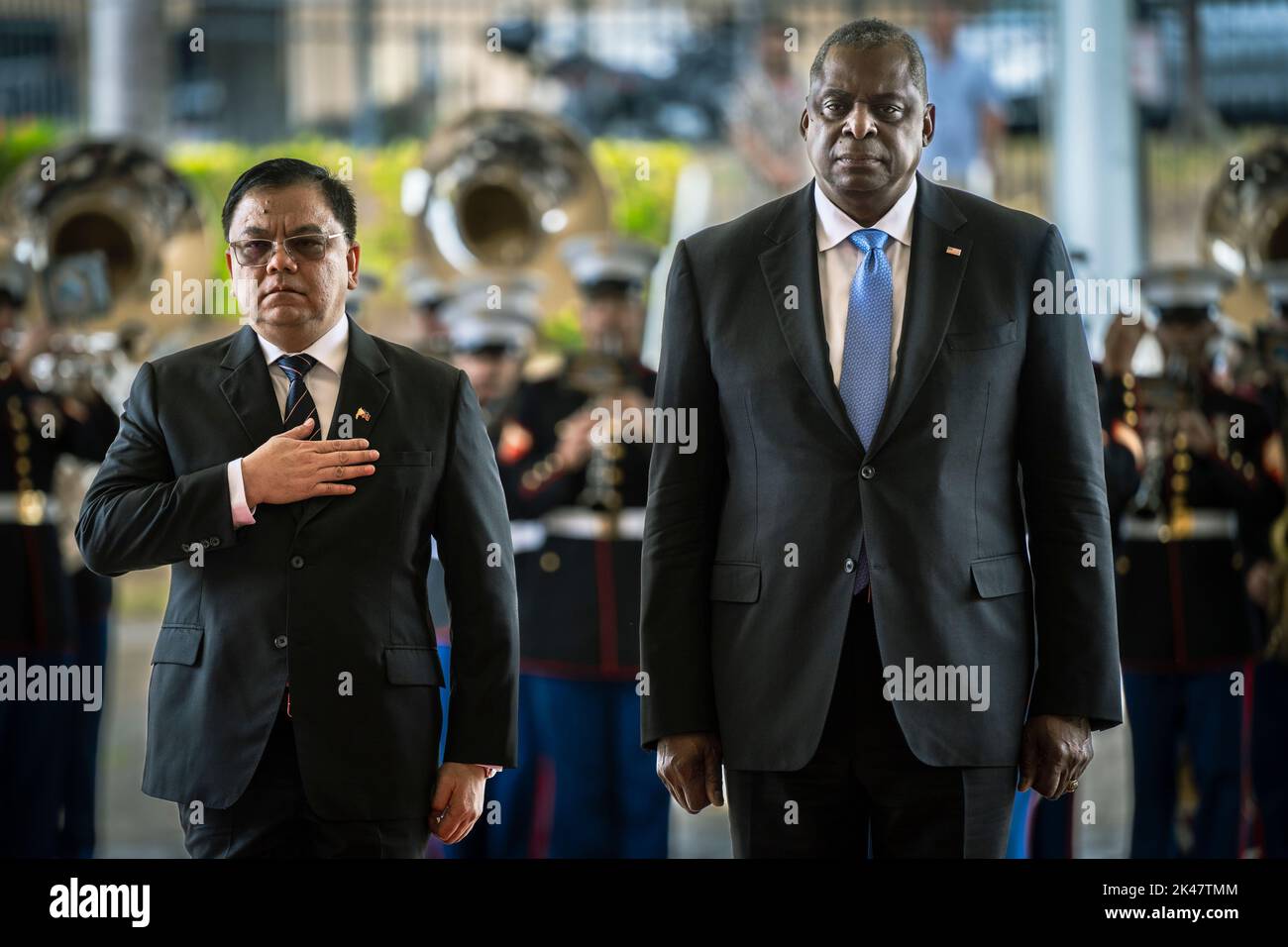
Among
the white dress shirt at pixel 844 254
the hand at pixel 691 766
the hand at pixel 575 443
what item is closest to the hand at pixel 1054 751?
the hand at pixel 691 766

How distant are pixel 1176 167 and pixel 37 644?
4868mm

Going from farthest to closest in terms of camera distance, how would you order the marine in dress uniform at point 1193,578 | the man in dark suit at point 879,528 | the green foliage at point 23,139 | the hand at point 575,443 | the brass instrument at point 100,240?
the green foliage at point 23,139 → the brass instrument at point 100,240 → the hand at point 575,443 → the marine in dress uniform at point 1193,578 → the man in dark suit at point 879,528

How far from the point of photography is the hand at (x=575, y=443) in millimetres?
4203

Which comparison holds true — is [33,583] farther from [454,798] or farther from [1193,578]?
[1193,578]

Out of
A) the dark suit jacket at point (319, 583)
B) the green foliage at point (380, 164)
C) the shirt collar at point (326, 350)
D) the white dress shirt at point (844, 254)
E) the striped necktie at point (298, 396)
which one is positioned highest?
the green foliage at point (380, 164)

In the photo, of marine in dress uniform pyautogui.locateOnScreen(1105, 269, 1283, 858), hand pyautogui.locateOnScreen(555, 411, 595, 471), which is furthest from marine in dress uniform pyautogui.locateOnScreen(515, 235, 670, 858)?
marine in dress uniform pyautogui.locateOnScreen(1105, 269, 1283, 858)

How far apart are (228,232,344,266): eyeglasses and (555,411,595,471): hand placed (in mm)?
1679

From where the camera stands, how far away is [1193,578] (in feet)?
13.6

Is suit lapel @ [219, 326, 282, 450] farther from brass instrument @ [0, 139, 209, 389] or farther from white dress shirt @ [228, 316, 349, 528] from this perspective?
brass instrument @ [0, 139, 209, 389]

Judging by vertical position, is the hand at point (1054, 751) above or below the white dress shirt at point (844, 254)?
below

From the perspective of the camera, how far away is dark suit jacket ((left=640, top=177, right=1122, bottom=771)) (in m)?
2.46

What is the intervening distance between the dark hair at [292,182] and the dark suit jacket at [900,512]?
55 centimetres

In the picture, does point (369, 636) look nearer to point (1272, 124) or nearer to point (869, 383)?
point (869, 383)

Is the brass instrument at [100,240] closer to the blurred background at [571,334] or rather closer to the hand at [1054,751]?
the blurred background at [571,334]
